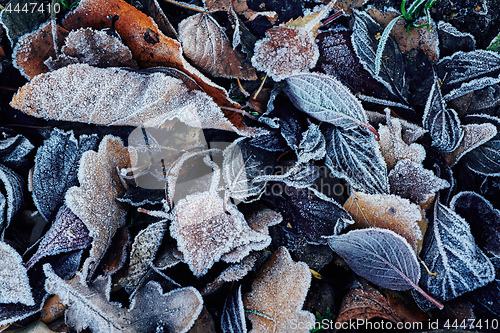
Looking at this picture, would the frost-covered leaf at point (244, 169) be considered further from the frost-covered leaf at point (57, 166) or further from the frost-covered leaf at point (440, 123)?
the frost-covered leaf at point (440, 123)

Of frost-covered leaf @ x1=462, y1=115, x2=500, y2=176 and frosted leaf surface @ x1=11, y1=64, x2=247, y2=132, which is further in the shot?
frost-covered leaf @ x1=462, y1=115, x2=500, y2=176

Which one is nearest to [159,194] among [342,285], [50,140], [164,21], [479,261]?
[50,140]

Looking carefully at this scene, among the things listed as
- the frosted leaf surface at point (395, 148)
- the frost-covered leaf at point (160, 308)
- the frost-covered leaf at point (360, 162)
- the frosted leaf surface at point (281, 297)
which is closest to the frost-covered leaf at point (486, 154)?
the frosted leaf surface at point (395, 148)

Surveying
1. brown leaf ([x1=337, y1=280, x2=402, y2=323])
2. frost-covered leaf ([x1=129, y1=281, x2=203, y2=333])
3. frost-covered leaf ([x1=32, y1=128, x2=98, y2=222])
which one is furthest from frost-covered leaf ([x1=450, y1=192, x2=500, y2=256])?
frost-covered leaf ([x1=32, y1=128, x2=98, y2=222])

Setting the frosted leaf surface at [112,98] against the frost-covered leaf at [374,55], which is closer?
the frosted leaf surface at [112,98]

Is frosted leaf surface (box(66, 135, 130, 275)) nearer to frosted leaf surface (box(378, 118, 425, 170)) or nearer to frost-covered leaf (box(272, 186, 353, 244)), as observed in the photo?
frost-covered leaf (box(272, 186, 353, 244))

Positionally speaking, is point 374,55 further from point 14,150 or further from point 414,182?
point 14,150
